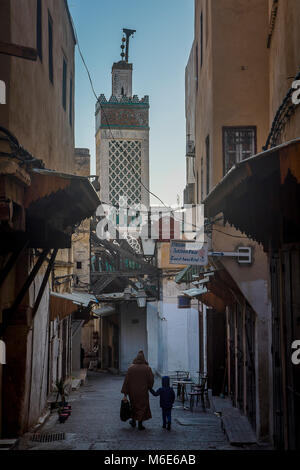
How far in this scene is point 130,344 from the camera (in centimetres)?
3012

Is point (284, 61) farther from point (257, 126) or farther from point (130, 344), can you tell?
point (130, 344)

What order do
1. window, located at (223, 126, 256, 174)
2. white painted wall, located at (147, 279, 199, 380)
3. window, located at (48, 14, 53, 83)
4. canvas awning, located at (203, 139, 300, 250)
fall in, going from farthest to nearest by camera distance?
white painted wall, located at (147, 279, 199, 380), window, located at (223, 126, 256, 174), window, located at (48, 14, 53, 83), canvas awning, located at (203, 139, 300, 250)

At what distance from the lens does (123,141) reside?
33000 mm

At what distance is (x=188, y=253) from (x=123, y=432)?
3.49 metres

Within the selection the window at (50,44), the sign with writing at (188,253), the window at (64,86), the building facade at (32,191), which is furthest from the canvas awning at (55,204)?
the window at (64,86)

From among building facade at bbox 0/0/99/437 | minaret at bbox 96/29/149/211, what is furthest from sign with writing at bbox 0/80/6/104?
minaret at bbox 96/29/149/211

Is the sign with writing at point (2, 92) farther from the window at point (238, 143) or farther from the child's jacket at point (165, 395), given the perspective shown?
the child's jacket at point (165, 395)

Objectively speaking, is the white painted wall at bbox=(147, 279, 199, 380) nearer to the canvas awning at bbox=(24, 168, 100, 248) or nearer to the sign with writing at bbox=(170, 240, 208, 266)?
the sign with writing at bbox=(170, 240, 208, 266)

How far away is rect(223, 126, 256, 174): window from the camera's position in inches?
501

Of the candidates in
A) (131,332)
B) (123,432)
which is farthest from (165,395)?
(131,332)

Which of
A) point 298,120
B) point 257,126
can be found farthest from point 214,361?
point 298,120

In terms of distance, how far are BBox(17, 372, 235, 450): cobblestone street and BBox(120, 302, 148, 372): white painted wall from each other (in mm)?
Result: 12773

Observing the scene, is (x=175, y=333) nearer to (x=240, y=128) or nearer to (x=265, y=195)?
(x=240, y=128)
